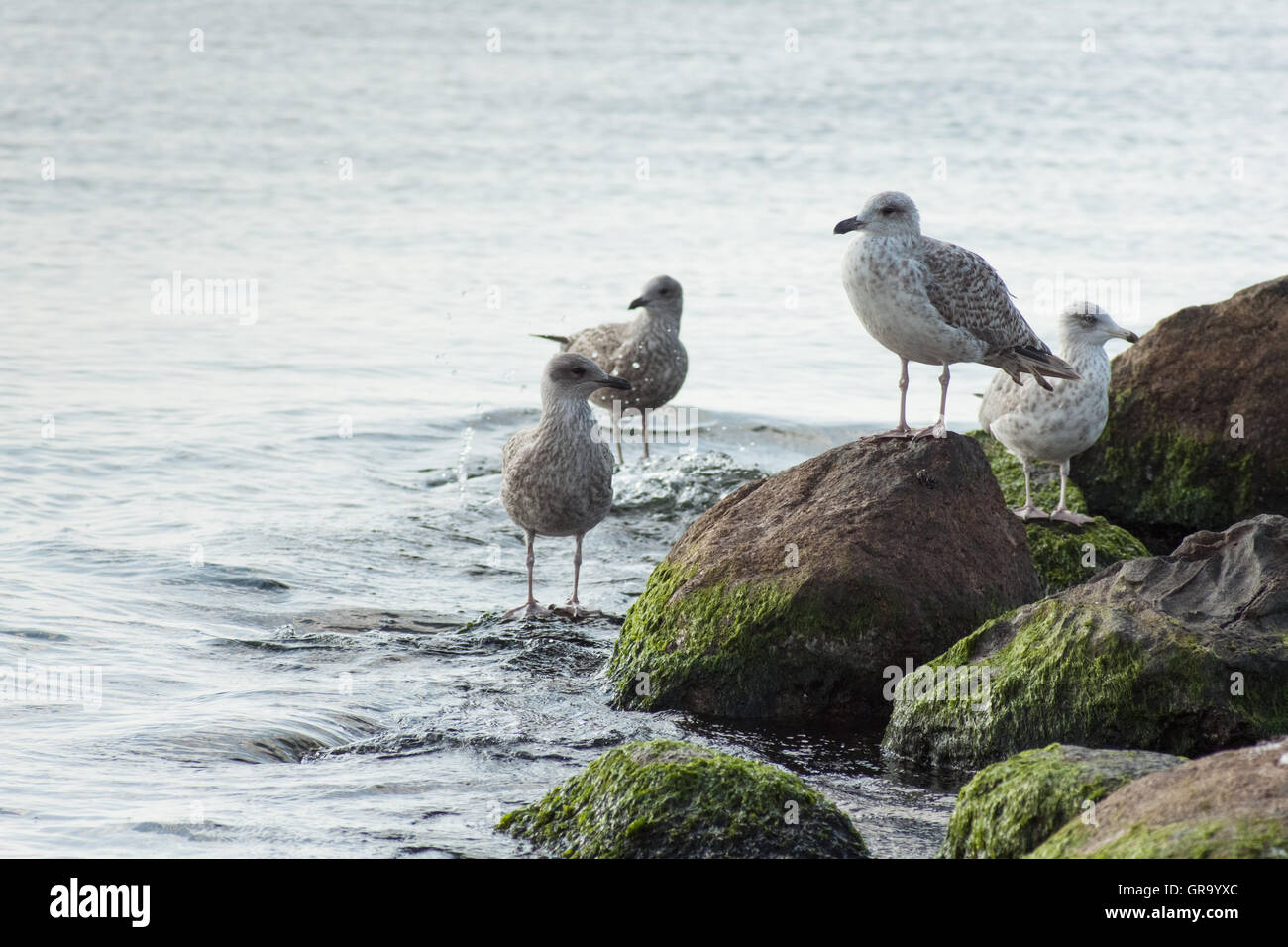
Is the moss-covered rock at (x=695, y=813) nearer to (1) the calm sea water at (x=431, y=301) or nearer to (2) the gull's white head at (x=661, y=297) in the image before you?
(1) the calm sea water at (x=431, y=301)

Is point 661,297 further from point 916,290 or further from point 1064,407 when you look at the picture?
point 916,290

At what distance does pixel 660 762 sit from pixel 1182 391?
19.3 ft

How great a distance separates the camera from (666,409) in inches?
577

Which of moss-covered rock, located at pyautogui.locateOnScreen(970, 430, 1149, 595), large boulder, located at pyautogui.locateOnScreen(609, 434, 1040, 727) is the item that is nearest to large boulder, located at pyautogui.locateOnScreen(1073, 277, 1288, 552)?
moss-covered rock, located at pyautogui.locateOnScreen(970, 430, 1149, 595)

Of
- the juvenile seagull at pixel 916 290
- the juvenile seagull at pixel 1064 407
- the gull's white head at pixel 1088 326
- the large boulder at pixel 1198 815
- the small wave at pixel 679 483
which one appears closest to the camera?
the large boulder at pixel 1198 815

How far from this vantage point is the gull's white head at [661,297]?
42.1 feet

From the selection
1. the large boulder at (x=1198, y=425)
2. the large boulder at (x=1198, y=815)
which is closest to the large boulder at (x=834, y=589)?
the large boulder at (x=1198, y=815)

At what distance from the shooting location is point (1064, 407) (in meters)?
8.42

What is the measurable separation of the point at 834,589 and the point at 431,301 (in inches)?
471

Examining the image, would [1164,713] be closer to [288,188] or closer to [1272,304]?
[1272,304]

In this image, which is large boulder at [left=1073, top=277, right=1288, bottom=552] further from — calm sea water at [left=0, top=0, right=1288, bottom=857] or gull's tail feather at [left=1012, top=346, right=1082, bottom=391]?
calm sea water at [left=0, top=0, right=1288, bottom=857]

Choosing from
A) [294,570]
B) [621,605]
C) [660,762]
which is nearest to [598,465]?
[621,605]

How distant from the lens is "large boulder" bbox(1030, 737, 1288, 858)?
4.03 metres

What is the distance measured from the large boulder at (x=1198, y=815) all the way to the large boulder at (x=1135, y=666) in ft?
4.21
